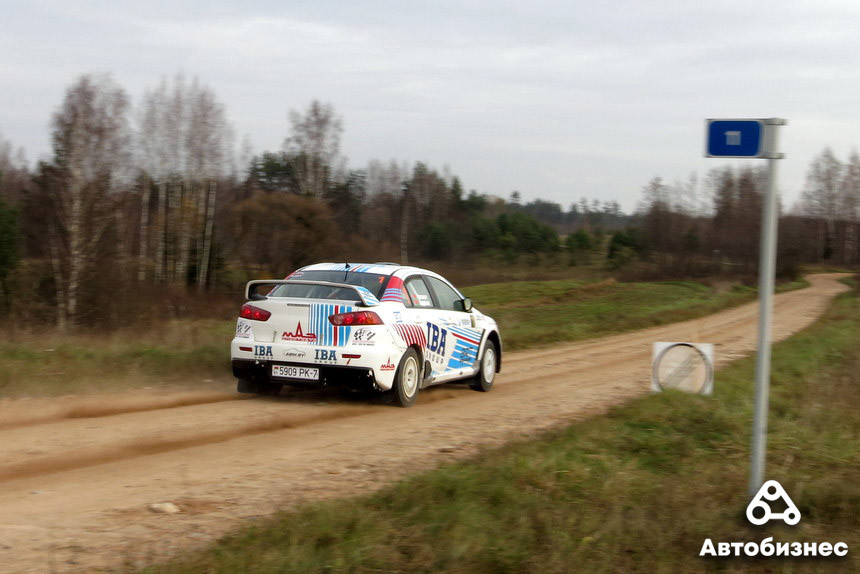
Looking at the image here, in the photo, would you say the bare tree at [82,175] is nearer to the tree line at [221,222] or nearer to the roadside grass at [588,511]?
the tree line at [221,222]

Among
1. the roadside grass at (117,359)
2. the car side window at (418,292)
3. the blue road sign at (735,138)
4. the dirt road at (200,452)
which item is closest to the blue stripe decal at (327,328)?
the dirt road at (200,452)

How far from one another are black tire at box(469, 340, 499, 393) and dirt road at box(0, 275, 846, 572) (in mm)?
221

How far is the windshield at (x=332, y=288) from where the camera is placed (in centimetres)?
948

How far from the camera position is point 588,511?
17.4 ft

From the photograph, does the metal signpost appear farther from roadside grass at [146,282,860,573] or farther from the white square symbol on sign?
roadside grass at [146,282,860,573]

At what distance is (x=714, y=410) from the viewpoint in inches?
350

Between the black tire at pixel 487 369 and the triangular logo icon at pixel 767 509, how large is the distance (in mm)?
6518

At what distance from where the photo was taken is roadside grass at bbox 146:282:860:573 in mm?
4348

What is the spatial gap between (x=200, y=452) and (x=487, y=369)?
228 inches

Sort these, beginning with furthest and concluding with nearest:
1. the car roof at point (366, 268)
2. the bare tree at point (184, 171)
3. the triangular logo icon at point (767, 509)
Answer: the bare tree at point (184, 171)
the car roof at point (366, 268)
the triangular logo icon at point (767, 509)

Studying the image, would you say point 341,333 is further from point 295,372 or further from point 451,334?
point 451,334

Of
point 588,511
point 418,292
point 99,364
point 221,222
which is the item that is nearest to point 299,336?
point 418,292

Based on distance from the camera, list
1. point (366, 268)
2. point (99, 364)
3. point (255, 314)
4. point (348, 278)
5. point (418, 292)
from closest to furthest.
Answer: point (255, 314) → point (348, 278) → point (366, 268) → point (418, 292) → point (99, 364)

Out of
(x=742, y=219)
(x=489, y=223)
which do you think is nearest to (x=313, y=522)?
(x=742, y=219)
